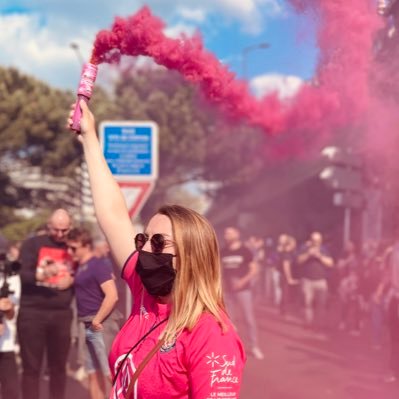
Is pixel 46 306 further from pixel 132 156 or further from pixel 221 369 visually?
pixel 221 369

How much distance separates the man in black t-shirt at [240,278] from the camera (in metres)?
10.9

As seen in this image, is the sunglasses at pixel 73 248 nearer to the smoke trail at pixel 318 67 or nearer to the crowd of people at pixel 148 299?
the crowd of people at pixel 148 299

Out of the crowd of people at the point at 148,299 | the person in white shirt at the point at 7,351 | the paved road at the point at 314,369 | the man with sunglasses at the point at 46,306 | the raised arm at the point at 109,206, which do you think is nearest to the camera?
the crowd of people at the point at 148,299

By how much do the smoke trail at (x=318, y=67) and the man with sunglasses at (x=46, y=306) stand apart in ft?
6.14

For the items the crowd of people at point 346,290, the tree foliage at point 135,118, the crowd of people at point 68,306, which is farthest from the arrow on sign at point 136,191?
the tree foliage at point 135,118

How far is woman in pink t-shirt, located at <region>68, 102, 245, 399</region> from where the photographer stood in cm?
225

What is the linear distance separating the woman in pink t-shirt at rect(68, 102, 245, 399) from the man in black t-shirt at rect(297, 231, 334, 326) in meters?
11.3

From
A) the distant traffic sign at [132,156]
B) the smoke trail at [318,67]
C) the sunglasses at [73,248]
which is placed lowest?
the sunglasses at [73,248]

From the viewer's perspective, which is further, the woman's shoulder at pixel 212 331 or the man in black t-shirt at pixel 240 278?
the man in black t-shirt at pixel 240 278

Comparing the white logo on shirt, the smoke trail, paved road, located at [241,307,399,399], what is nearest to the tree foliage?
paved road, located at [241,307,399,399]

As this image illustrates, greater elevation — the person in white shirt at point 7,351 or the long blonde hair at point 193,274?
the long blonde hair at point 193,274

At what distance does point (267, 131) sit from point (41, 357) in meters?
3.46

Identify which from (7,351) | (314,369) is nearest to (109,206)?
(7,351)

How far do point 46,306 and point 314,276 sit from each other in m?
7.81
